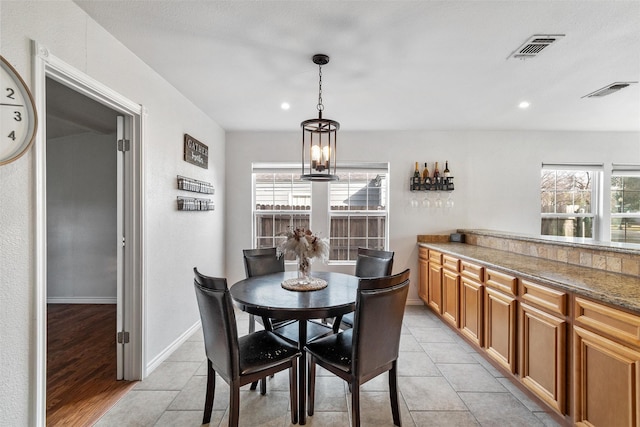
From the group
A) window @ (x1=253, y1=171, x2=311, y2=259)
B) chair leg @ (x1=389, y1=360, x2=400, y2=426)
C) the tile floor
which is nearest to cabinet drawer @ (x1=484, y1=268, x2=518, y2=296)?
the tile floor

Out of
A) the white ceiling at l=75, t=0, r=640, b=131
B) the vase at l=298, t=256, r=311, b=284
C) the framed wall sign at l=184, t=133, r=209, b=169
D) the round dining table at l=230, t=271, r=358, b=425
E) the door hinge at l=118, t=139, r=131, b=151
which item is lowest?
the round dining table at l=230, t=271, r=358, b=425

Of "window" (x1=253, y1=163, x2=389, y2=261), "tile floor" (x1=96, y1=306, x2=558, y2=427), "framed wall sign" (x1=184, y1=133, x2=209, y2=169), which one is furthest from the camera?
"window" (x1=253, y1=163, x2=389, y2=261)

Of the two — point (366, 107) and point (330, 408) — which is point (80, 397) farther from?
point (366, 107)

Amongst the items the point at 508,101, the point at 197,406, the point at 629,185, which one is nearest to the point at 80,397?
the point at 197,406

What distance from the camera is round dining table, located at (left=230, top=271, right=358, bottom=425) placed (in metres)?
1.82

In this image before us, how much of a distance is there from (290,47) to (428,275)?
3121 mm

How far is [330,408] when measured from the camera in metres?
2.09

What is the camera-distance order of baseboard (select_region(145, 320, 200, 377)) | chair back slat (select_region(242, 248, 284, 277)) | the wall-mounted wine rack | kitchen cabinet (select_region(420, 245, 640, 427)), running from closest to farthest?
kitchen cabinet (select_region(420, 245, 640, 427)) → baseboard (select_region(145, 320, 200, 377)) → chair back slat (select_region(242, 248, 284, 277)) → the wall-mounted wine rack

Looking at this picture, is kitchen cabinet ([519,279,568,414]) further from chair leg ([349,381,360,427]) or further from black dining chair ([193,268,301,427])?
black dining chair ([193,268,301,427])

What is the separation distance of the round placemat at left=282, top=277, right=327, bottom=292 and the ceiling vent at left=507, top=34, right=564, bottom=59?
7.29ft

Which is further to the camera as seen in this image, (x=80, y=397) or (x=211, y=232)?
(x=211, y=232)

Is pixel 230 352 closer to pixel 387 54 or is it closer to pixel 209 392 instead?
pixel 209 392

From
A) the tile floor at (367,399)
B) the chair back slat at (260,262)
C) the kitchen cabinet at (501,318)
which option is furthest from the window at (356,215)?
the kitchen cabinet at (501,318)

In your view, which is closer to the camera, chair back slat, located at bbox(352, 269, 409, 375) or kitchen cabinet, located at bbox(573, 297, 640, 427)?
kitchen cabinet, located at bbox(573, 297, 640, 427)
